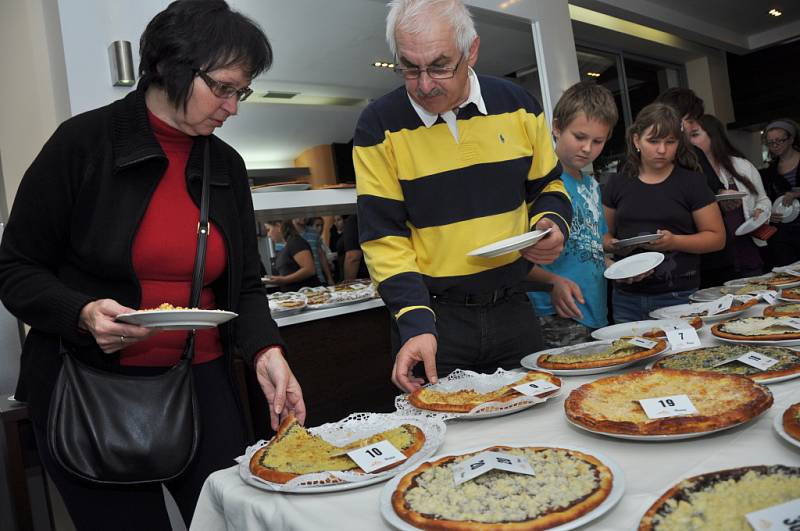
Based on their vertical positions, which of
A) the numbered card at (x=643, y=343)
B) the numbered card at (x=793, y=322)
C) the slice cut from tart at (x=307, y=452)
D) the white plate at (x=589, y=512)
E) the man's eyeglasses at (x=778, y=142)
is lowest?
the white plate at (x=589, y=512)

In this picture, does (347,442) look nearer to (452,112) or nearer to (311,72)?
(452,112)

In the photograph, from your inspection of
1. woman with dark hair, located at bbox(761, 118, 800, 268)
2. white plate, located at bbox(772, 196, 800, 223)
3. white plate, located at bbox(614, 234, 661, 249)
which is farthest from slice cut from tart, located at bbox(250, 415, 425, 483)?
woman with dark hair, located at bbox(761, 118, 800, 268)

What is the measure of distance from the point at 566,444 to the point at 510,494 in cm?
22

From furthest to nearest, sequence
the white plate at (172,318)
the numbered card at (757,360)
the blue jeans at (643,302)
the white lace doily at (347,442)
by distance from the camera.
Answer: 1. the blue jeans at (643,302)
2. the numbered card at (757,360)
3. the white plate at (172,318)
4. the white lace doily at (347,442)

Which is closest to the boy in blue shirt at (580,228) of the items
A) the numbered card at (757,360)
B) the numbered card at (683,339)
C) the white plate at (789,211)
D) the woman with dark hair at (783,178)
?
the numbered card at (683,339)

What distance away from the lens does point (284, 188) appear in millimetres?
3133

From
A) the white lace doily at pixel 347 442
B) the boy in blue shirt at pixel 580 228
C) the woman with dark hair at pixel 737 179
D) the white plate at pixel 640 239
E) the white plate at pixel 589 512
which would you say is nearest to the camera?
the white plate at pixel 589 512

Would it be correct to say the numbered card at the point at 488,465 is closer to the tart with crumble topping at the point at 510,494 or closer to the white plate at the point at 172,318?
the tart with crumble topping at the point at 510,494

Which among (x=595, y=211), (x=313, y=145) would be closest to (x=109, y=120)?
(x=595, y=211)

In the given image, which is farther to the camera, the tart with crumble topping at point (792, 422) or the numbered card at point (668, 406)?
the numbered card at point (668, 406)

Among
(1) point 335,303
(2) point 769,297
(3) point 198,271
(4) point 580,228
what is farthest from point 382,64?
(3) point 198,271

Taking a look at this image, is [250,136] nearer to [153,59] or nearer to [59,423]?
[153,59]

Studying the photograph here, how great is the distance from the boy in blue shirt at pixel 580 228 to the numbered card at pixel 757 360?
2.66ft

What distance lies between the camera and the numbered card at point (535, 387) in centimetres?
111
